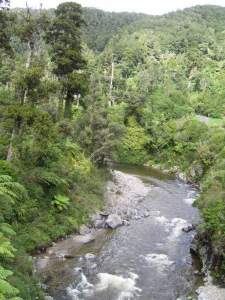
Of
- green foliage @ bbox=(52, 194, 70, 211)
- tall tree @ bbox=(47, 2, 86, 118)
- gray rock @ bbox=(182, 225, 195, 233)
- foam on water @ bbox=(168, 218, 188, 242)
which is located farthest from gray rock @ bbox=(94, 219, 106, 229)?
tall tree @ bbox=(47, 2, 86, 118)

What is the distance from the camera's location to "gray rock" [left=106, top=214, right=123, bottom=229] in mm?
30161

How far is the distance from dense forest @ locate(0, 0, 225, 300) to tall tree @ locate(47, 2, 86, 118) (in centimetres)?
8

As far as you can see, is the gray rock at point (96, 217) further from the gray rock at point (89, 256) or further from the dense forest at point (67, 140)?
the gray rock at point (89, 256)

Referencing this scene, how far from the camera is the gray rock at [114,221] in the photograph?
1187 inches

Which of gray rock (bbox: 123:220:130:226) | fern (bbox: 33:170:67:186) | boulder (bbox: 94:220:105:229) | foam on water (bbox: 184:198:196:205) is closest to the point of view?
fern (bbox: 33:170:67:186)

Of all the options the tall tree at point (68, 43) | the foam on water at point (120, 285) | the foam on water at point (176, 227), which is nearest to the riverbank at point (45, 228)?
the foam on water at point (120, 285)

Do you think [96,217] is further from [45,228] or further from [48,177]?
[45,228]

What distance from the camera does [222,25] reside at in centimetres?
14512

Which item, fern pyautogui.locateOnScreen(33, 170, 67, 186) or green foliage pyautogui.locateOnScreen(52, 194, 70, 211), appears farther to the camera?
green foliage pyautogui.locateOnScreen(52, 194, 70, 211)

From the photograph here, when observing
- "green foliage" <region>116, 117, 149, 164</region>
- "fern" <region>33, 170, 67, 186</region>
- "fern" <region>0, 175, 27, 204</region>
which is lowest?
"green foliage" <region>116, 117, 149, 164</region>

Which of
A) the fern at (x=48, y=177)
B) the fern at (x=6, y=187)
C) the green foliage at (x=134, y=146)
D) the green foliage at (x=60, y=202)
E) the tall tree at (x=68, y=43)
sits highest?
the tall tree at (x=68, y=43)

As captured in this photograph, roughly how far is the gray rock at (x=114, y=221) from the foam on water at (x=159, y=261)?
16.7 feet

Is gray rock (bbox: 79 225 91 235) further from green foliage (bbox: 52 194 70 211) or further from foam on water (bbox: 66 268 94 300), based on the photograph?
foam on water (bbox: 66 268 94 300)

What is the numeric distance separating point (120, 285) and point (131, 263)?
122 inches
